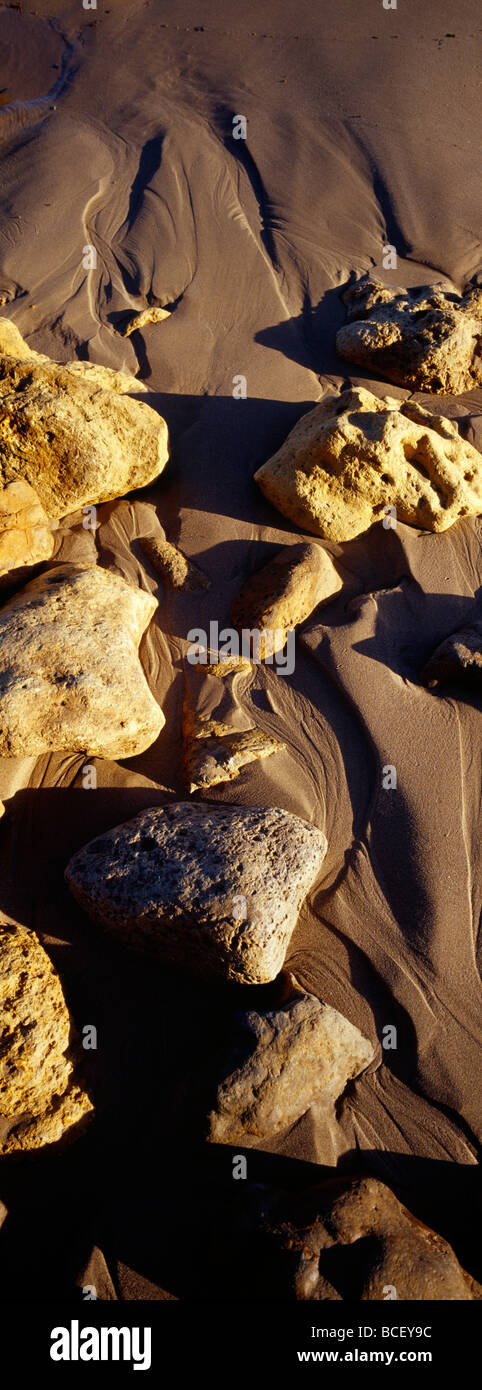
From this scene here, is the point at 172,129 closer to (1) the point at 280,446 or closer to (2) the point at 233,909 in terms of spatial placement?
(1) the point at 280,446

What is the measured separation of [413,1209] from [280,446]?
3843mm

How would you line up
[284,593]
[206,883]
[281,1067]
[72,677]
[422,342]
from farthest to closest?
1. [422,342]
2. [284,593]
3. [72,677]
4. [206,883]
5. [281,1067]

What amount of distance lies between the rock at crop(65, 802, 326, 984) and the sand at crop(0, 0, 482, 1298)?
0.77 ft

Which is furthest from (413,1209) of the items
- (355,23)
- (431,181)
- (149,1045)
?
(355,23)

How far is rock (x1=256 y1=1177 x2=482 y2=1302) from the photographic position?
2.21 metres

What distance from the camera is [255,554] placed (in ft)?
13.3

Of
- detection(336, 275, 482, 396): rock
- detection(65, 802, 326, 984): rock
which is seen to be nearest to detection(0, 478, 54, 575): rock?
detection(65, 802, 326, 984): rock

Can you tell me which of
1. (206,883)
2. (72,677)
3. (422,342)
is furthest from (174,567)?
(422,342)

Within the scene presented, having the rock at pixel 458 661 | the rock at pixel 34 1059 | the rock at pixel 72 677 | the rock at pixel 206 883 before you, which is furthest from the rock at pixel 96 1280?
the rock at pixel 458 661

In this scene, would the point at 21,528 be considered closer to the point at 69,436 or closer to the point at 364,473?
the point at 69,436

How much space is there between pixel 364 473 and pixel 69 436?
5.22 feet

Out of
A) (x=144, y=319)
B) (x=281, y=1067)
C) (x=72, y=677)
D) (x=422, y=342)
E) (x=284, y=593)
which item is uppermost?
(x=144, y=319)

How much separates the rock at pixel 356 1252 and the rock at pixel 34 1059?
805 mm
